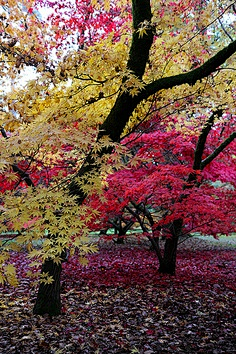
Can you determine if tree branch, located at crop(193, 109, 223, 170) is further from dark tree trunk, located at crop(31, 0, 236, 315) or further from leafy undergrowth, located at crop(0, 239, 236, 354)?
leafy undergrowth, located at crop(0, 239, 236, 354)

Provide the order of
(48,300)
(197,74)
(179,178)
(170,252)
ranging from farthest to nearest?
(170,252)
(179,178)
(48,300)
(197,74)

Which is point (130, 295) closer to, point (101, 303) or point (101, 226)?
point (101, 303)

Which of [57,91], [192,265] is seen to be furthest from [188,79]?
[192,265]

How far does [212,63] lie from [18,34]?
339 centimetres

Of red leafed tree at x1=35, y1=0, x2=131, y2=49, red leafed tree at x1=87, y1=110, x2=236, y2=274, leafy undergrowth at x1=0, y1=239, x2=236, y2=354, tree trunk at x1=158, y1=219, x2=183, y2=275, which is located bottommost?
leafy undergrowth at x1=0, y1=239, x2=236, y2=354

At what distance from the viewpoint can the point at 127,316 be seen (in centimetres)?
555

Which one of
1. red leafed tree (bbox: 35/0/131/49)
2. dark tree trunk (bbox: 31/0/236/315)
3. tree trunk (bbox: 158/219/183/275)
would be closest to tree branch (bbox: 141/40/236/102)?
dark tree trunk (bbox: 31/0/236/315)

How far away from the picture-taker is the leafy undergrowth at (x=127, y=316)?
4449mm

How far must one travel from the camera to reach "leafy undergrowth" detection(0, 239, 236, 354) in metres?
4.45

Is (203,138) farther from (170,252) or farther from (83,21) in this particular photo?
(83,21)

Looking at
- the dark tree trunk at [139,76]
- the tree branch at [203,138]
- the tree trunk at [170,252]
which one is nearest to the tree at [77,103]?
the dark tree trunk at [139,76]

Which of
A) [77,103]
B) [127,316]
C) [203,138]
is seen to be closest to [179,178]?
[203,138]

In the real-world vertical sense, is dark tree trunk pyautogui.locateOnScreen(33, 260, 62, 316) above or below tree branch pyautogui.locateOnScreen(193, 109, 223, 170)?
below

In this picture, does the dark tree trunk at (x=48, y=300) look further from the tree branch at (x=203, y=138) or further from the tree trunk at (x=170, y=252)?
the tree branch at (x=203, y=138)
